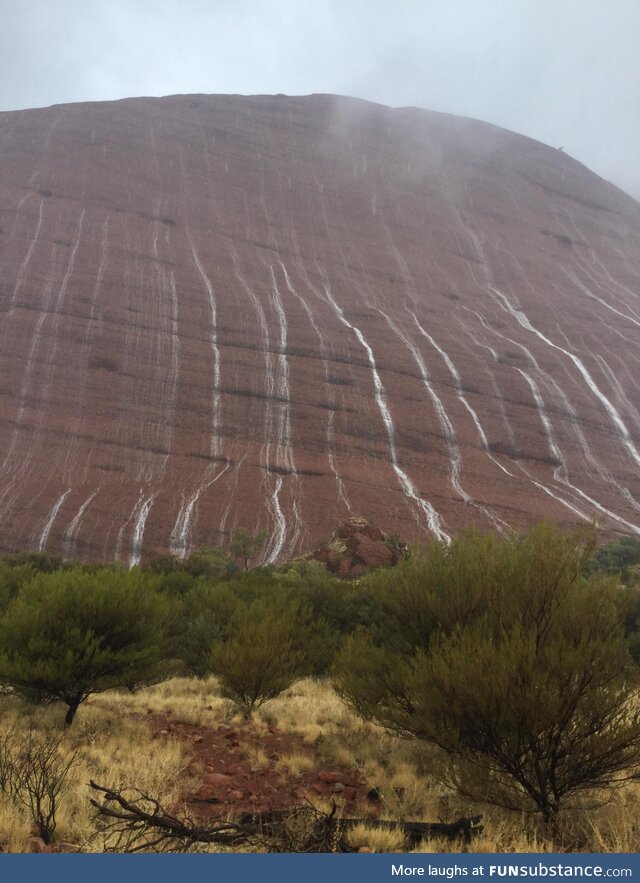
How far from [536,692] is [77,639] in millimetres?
6158

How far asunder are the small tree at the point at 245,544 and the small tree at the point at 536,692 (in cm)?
2566

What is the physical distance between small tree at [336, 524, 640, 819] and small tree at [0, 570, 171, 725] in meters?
4.36

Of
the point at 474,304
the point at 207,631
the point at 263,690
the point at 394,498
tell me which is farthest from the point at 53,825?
the point at 474,304

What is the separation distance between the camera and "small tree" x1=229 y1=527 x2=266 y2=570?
30828mm

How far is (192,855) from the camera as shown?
9.37 feet

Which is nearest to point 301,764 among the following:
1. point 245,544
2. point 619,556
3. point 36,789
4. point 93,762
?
point 93,762

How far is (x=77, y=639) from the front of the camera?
25.8ft

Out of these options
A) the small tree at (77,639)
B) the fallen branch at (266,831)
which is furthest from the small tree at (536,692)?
the small tree at (77,639)

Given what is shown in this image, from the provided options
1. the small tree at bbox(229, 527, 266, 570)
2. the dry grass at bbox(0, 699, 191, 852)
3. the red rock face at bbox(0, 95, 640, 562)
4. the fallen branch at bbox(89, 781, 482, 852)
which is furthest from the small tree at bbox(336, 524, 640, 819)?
the red rock face at bbox(0, 95, 640, 562)

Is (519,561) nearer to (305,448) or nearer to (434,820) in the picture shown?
(434,820)

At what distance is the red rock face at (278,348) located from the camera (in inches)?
1430

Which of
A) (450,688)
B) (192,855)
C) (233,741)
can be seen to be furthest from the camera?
(233,741)

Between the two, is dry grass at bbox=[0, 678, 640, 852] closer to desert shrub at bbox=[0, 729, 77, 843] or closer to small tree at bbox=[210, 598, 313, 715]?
desert shrub at bbox=[0, 729, 77, 843]

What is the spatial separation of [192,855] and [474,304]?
212 ft
